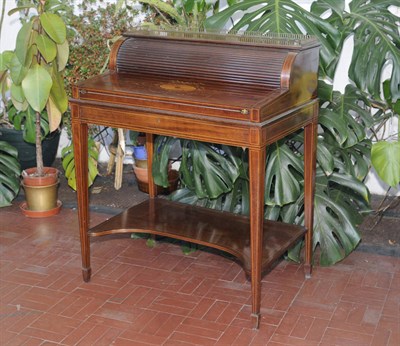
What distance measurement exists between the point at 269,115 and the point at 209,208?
4.07 feet

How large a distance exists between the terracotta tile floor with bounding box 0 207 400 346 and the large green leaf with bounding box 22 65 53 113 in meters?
0.99

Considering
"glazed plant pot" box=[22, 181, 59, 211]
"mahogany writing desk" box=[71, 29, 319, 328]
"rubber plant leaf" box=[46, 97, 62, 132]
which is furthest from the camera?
"glazed plant pot" box=[22, 181, 59, 211]

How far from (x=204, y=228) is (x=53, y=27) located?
1803mm

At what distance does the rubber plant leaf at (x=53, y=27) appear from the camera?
16.5 ft

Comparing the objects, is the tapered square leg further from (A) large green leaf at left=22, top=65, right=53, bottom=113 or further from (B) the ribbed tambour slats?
(A) large green leaf at left=22, top=65, right=53, bottom=113

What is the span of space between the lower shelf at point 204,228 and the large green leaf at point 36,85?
109 cm

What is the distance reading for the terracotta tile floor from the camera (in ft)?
13.0

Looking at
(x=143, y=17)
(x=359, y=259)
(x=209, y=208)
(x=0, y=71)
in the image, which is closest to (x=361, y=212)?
(x=359, y=259)

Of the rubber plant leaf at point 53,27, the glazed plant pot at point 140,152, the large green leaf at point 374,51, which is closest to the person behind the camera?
the large green leaf at point 374,51

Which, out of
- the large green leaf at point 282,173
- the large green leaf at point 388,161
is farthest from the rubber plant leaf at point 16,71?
the large green leaf at point 388,161

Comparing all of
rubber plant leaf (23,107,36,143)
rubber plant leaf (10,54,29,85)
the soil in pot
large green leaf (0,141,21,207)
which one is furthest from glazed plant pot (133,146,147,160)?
rubber plant leaf (10,54,29,85)

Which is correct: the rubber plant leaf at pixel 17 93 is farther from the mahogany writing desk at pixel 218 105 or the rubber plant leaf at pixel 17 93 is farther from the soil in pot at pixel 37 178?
the mahogany writing desk at pixel 218 105

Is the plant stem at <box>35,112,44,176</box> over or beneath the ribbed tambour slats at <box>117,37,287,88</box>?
beneath

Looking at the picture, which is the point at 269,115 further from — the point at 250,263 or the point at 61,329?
the point at 61,329
